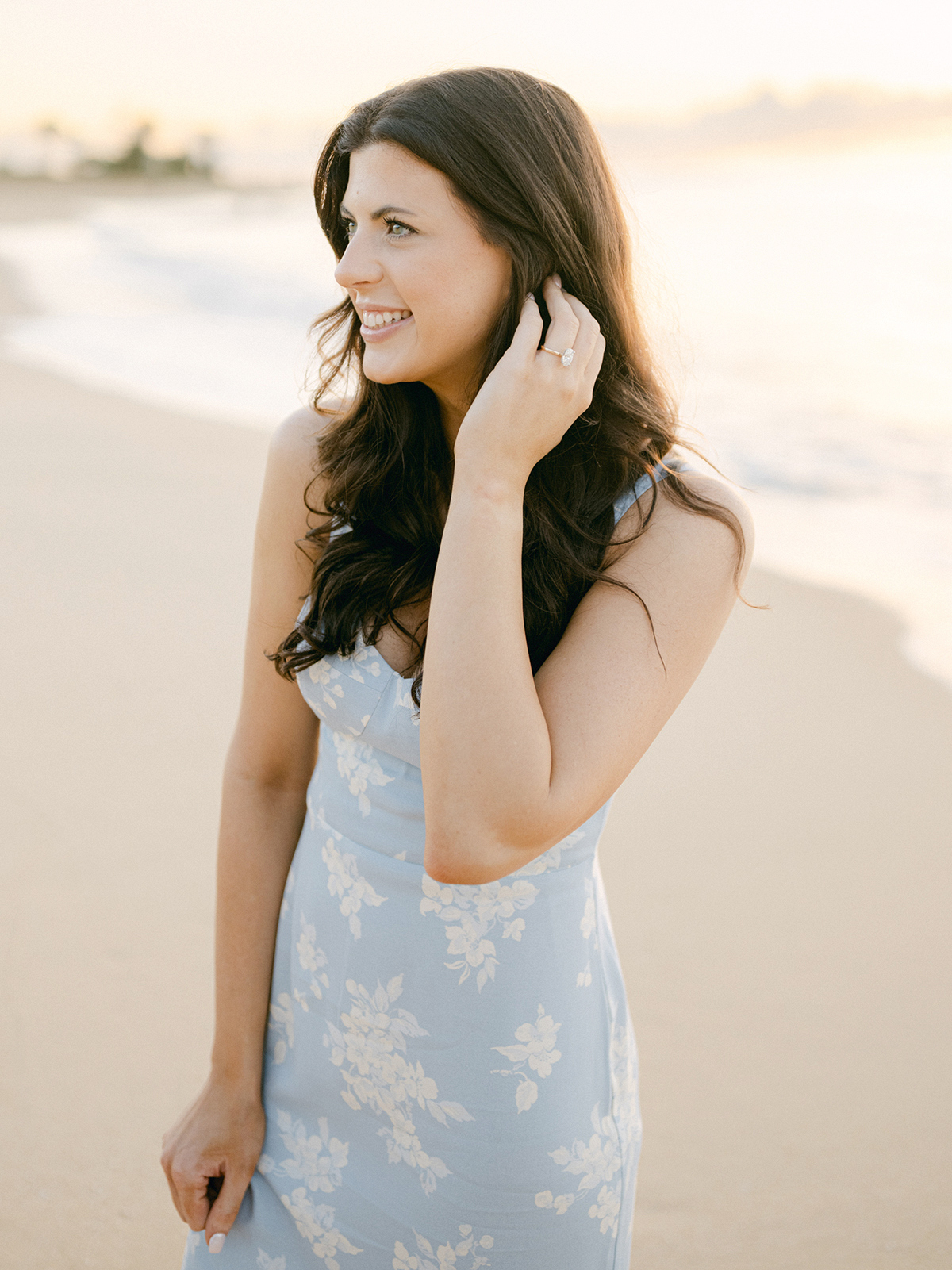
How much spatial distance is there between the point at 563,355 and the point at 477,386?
0.69 ft

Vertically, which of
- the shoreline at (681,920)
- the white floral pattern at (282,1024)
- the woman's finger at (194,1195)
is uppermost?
the white floral pattern at (282,1024)

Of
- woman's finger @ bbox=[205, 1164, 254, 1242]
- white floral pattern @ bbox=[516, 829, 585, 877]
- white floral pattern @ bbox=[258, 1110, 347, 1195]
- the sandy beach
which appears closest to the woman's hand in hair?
white floral pattern @ bbox=[516, 829, 585, 877]

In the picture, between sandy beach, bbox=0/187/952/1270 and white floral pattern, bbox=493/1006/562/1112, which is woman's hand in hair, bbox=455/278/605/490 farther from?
sandy beach, bbox=0/187/952/1270

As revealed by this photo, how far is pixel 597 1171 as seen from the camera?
1.63m

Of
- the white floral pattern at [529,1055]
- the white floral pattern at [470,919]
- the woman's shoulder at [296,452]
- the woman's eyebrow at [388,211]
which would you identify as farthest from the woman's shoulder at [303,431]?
the white floral pattern at [529,1055]

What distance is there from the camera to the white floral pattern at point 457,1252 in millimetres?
1605

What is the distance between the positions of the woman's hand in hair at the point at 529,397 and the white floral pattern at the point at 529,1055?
2.56ft

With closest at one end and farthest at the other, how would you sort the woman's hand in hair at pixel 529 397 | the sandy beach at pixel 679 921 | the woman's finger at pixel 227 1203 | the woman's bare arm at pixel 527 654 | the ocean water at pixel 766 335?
the woman's bare arm at pixel 527 654
the woman's hand in hair at pixel 529 397
the woman's finger at pixel 227 1203
the sandy beach at pixel 679 921
the ocean water at pixel 766 335

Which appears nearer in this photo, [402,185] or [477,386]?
[402,185]

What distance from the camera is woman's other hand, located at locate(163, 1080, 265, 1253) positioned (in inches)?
68.2

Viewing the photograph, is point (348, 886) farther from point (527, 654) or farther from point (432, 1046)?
point (527, 654)

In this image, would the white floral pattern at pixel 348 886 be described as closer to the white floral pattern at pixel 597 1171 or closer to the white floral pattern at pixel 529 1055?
the white floral pattern at pixel 529 1055

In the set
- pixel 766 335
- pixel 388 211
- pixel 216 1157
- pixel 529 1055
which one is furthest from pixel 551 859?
pixel 766 335

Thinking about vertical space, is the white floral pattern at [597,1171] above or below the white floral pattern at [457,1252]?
above
